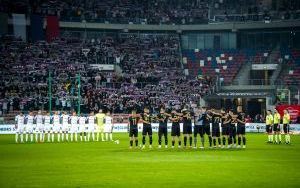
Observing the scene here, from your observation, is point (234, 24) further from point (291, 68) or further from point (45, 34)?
point (45, 34)

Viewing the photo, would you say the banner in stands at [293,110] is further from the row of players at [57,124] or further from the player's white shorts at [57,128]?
the player's white shorts at [57,128]

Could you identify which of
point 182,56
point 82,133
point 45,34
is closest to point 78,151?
point 82,133

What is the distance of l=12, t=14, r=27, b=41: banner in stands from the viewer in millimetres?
85750

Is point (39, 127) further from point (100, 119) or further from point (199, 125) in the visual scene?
point (199, 125)

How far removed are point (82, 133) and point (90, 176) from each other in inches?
1123

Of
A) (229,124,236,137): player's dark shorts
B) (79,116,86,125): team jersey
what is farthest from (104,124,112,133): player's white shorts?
(229,124,236,137): player's dark shorts

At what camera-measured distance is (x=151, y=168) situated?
2845 cm

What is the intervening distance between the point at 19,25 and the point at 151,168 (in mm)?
61675

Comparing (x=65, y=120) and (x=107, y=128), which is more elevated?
(x=65, y=120)

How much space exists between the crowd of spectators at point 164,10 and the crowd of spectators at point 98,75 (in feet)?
9.58

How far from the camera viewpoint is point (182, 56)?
9481cm

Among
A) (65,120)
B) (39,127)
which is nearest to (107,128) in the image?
(65,120)

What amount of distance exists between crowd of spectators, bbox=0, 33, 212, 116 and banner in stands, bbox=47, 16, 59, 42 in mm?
1506

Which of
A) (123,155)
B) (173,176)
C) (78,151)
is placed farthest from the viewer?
(78,151)
